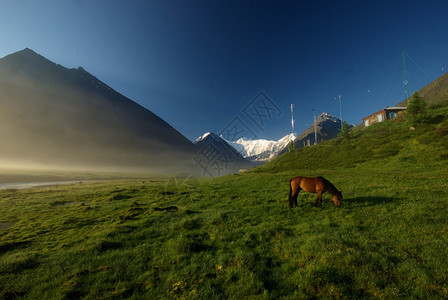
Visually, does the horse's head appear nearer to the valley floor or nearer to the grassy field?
the grassy field

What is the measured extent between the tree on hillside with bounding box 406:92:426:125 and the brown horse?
267 ft

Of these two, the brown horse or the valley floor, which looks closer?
the valley floor

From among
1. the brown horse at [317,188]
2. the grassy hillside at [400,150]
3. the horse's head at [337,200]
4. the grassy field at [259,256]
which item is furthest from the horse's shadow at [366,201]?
the grassy hillside at [400,150]

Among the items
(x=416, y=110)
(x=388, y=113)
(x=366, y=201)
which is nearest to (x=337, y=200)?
(x=366, y=201)

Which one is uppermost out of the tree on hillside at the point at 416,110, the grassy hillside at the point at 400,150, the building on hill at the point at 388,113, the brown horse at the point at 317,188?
the building on hill at the point at 388,113

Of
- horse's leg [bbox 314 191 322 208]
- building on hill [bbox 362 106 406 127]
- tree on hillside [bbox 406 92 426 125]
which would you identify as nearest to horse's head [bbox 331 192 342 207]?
horse's leg [bbox 314 191 322 208]

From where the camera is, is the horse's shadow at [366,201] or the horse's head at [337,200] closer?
the horse's shadow at [366,201]

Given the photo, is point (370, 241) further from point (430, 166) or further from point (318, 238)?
point (430, 166)

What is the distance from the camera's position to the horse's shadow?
572 inches

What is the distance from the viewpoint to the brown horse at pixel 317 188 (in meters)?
15.1

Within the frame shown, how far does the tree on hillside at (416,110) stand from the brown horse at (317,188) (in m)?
81.4

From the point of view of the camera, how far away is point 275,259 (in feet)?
27.0

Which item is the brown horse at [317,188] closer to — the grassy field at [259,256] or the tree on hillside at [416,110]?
the grassy field at [259,256]

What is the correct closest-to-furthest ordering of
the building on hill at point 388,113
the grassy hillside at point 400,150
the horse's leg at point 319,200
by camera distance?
the horse's leg at point 319,200 < the grassy hillside at point 400,150 < the building on hill at point 388,113
